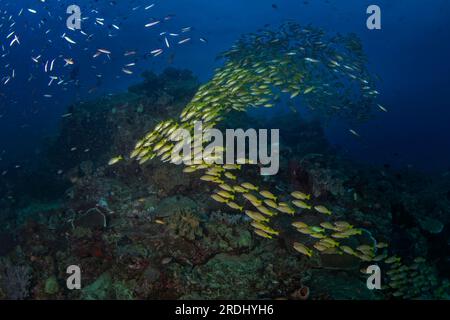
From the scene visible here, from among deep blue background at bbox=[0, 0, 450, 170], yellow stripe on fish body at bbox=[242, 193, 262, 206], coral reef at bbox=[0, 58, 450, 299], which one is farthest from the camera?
deep blue background at bbox=[0, 0, 450, 170]

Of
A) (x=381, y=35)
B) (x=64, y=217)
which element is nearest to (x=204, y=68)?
(x=381, y=35)

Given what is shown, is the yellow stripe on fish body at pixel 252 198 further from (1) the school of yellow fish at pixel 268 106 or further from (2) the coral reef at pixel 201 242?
(2) the coral reef at pixel 201 242

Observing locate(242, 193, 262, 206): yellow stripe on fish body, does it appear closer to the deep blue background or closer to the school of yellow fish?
the school of yellow fish

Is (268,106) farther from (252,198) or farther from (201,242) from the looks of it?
(201,242)

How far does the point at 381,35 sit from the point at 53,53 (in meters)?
71.2

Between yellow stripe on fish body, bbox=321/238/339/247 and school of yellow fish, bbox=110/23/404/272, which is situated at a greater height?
school of yellow fish, bbox=110/23/404/272

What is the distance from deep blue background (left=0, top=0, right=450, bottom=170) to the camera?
42.3 metres

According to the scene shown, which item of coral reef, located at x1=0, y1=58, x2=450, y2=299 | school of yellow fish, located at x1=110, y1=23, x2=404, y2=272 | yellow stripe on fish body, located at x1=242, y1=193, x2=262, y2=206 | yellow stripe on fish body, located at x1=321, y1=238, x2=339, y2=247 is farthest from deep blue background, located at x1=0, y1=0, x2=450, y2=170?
yellow stripe on fish body, located at x1=242, y1=193, x2=262, y2=206

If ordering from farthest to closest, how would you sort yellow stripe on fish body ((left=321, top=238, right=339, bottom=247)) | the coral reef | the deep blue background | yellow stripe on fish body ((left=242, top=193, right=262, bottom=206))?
the deep blue background → the coral reef → yellow stripe on fish body ((left=242, top=193, right=262, bottom=206)) → yellow stripe on fish body ((left=321, top=238, right=339, bottom=247))

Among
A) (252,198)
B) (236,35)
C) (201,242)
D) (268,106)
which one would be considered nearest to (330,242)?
(252,198)

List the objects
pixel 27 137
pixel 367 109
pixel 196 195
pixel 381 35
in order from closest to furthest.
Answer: pixel 196 195 < pixel 367 109 < pixel 27 137 < pixel 381 35

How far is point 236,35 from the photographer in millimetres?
75500
